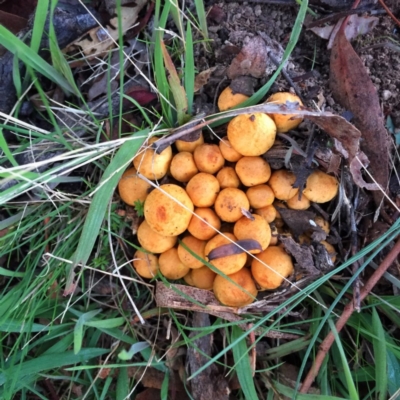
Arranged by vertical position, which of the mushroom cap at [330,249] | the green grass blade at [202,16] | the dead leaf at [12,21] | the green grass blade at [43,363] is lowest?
the green grass blade at [43,363]

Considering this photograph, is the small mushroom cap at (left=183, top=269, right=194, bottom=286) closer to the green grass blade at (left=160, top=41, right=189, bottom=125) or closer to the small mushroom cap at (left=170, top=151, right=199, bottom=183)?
the small mushroom cap at (left=170, top=151, right=199, bottom=183)

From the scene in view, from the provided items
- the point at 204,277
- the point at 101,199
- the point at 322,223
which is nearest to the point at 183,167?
the point at 101,199

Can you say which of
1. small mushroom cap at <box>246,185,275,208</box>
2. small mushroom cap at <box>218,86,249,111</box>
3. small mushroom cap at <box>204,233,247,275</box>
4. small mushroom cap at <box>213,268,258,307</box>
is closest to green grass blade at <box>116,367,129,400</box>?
small mushroom cap at <box>213,268,258,307</box>

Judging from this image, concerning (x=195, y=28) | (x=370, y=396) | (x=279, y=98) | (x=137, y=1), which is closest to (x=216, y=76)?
(x=195, y=28)

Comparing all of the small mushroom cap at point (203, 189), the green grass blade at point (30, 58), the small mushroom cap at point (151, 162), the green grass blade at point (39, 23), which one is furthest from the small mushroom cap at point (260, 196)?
the green grass blade at point (39, 23)

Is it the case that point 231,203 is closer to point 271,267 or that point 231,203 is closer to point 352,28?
point 271,267

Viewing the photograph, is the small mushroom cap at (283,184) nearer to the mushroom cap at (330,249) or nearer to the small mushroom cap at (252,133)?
the small mushroom cap at (252,133)
